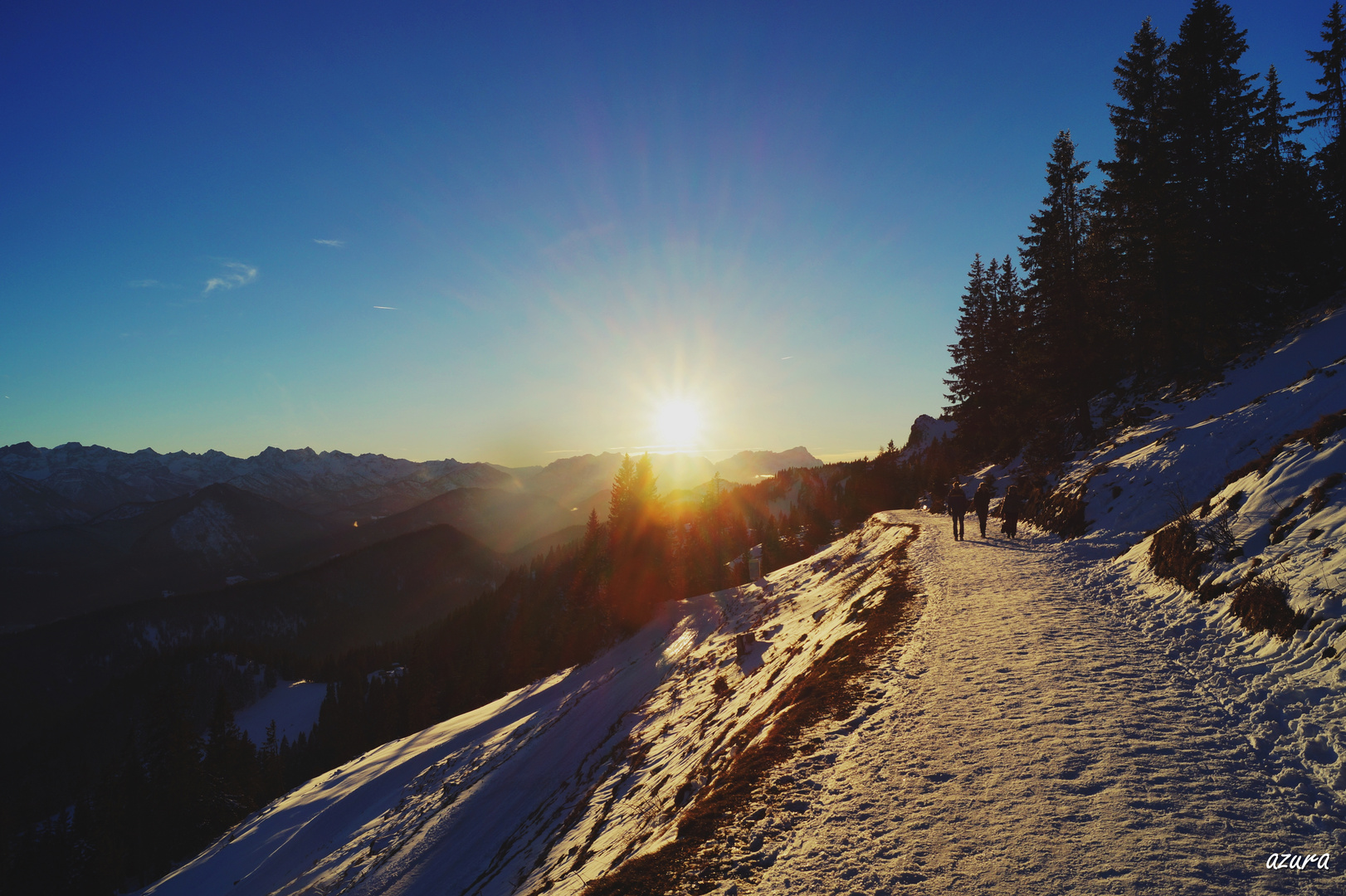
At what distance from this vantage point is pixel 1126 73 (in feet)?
107

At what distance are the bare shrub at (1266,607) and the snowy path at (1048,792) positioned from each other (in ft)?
4.74

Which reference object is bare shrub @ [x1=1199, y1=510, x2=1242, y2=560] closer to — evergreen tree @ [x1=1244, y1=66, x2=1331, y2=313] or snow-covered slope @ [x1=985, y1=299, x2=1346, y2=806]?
snow-covered slope @ [x1=985, y1=299, x2=1346, y2=806]

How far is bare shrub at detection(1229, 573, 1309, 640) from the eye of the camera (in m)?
8.48

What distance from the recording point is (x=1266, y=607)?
9.12 m

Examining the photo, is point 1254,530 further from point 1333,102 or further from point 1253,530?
point 1333,102

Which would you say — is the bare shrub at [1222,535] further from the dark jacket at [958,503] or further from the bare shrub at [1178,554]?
the dark jacket at [958,503]

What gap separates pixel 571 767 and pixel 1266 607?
907 inches

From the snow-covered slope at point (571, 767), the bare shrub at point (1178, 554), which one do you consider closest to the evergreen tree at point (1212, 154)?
the snow-covered slope at point (571, 767)

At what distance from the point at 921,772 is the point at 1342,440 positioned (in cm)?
1306

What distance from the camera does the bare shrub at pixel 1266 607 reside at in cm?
848

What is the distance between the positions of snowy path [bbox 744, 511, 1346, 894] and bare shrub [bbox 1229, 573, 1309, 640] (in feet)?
4.74

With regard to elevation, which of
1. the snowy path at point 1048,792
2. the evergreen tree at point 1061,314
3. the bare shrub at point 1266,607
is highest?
the evergreen tree at point 1061,314

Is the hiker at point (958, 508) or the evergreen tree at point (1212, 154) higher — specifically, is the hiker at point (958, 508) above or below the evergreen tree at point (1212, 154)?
below

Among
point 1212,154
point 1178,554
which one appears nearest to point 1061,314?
point 1212,154
